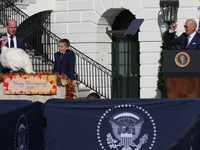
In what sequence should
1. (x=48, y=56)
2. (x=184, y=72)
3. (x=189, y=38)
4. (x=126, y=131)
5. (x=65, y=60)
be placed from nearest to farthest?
(x=126, y=131) → (x=184, y=72) → (x=189, y=38) → (x=65, y=60) → (x=48, y=56)

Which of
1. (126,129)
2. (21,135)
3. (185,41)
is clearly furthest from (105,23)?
(21,135)

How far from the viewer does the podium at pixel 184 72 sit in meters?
8.06

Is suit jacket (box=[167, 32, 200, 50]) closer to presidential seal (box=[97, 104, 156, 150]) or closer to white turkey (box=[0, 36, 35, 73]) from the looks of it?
presidential seal (box=[97, 104, 156, 150])

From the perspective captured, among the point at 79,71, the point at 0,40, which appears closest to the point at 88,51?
the point at 79,71

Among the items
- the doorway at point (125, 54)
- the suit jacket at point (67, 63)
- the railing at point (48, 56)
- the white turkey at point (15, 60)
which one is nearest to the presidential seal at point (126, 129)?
the white turkey at point (15, 60)

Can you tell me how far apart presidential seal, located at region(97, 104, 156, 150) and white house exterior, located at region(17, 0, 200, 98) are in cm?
855

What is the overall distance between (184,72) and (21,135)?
11.4ft

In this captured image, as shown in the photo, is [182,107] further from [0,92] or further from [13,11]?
[13,11]

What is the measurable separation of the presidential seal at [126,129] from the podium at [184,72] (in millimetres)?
1616

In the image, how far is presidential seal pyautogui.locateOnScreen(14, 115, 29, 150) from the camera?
581 centimetres

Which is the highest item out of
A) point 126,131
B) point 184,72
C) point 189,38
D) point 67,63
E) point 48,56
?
point 189,38

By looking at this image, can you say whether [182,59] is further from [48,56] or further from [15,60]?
[48,56]

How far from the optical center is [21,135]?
5977mm

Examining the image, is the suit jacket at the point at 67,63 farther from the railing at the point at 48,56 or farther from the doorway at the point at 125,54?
the doorway at the point at 125,54
